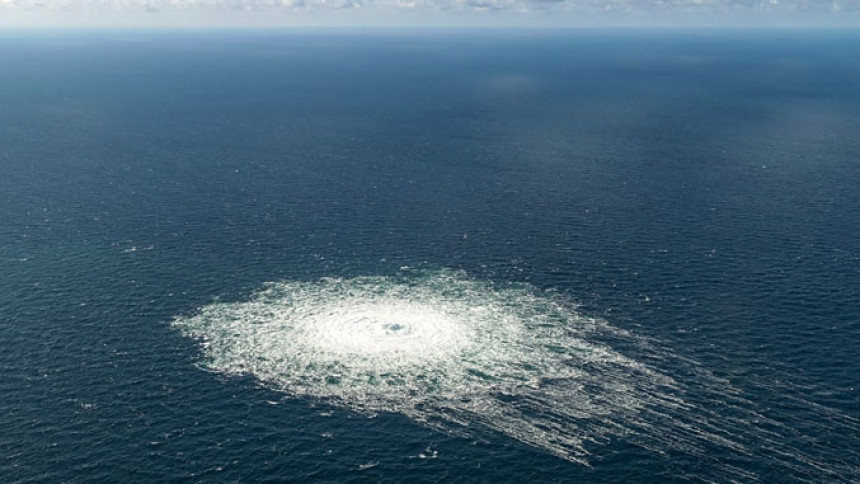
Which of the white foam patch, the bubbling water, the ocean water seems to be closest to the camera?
the ocean water

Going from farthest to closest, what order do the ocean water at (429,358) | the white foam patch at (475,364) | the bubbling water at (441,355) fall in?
the bubbling water at (441,355) < the white foam patch at (475,364) < the ocean water at (429,358)

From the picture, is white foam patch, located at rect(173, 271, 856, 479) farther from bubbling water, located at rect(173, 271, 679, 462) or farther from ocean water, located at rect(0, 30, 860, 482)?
ocean water, located at rect(0, 30, 860, 482)

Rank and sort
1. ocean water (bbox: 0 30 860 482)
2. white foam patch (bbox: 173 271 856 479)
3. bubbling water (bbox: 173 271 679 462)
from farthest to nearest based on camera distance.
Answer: bubbling water (bbox: 173 271 679 462) < white foam patch (bbox: 173 271 856 479) < ocean water (bbox: 0 30 860 482)

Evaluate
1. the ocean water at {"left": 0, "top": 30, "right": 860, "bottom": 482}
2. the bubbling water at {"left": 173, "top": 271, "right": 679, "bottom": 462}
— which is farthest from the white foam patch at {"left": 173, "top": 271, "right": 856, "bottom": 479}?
the ocean water at {"left": 0, "top": 30, "right": 860, "bottom": 482}

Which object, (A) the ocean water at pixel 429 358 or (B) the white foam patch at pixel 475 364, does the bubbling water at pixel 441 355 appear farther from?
(A) the ocean water at pixel 429 358

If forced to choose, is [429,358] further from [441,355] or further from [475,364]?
[475,364]

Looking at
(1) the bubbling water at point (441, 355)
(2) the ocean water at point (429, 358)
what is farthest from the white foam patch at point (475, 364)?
(2) the ocean water at point (429, 358)

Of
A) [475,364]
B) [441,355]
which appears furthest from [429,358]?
[475,364]

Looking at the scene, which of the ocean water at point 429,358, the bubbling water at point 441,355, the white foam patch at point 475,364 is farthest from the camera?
the bubbling water at point 441,355

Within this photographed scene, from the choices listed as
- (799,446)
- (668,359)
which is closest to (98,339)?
(668,359)

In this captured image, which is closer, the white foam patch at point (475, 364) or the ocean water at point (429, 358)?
the ocean water at point (429, 358)
